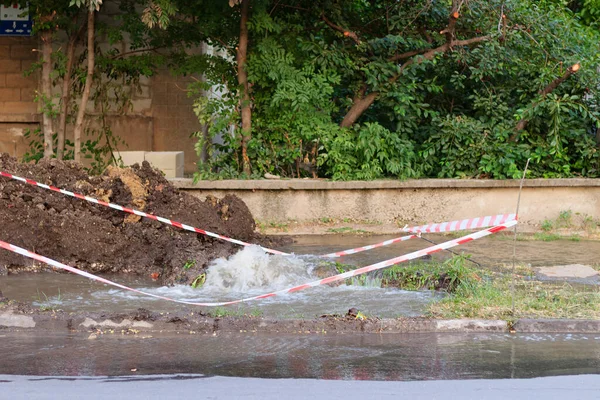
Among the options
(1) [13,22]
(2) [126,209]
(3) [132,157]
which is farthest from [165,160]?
(1) [13,22]

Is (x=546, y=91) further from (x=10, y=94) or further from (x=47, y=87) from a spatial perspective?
(x=10, y=94)

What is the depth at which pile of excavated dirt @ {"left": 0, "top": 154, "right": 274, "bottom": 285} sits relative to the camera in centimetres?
987

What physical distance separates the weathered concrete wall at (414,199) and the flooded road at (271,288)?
6.66 feet

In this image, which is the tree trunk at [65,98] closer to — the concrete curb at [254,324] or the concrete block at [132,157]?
the concrete block at [132,157]

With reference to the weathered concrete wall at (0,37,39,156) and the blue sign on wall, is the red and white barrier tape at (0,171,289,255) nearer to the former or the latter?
the weathered concrete wall at (0,37,39,156)

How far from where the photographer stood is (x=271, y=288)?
898 cm

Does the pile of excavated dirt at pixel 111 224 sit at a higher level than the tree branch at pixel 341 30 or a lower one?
lower

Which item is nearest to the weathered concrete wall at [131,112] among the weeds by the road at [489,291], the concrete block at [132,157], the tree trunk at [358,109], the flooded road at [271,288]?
the concrete block at [132,157]

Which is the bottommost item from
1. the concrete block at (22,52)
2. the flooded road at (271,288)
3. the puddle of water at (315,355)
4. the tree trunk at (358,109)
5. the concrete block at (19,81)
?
the puddle of water at (315,355)

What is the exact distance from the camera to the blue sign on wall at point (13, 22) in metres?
15.6

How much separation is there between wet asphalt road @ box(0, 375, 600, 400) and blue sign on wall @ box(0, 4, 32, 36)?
443 inches

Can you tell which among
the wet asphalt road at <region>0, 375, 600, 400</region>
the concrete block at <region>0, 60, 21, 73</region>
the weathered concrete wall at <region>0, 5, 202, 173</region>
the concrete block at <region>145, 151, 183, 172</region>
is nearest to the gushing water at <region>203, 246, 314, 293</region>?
the wet asphalt road at <region>0, 375, 600, 400</region>

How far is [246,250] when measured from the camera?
9.67m

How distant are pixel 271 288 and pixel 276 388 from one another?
353 centimetres
